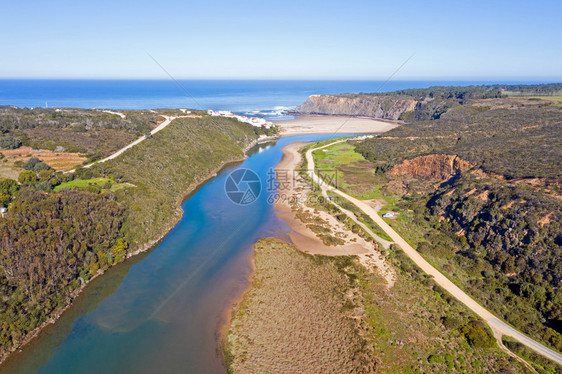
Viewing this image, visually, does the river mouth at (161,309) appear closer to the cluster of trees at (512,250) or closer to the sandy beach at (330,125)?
the cluster of trees at (512,250)

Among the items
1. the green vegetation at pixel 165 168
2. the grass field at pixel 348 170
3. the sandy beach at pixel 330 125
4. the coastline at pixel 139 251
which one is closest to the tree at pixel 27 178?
the green vegetation at pixel 165 168

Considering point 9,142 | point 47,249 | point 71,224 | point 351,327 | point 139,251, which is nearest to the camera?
point 351,327

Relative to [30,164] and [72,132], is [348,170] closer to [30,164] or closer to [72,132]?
[30,164]

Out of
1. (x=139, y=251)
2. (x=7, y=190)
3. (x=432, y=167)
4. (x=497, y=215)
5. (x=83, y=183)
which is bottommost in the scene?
(x=139, y=251)

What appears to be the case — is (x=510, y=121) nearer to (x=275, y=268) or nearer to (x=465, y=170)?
(x=465, y=170)

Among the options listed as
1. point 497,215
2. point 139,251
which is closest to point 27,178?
point 139,251

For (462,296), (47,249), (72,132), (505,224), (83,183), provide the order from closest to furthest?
(462,296)
(47,249)
(505,224)
(83,183)
(72,132)

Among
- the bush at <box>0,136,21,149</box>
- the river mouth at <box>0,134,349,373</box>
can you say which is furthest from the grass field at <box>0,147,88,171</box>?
the river mouth at <box>0,134,349,373</box>
